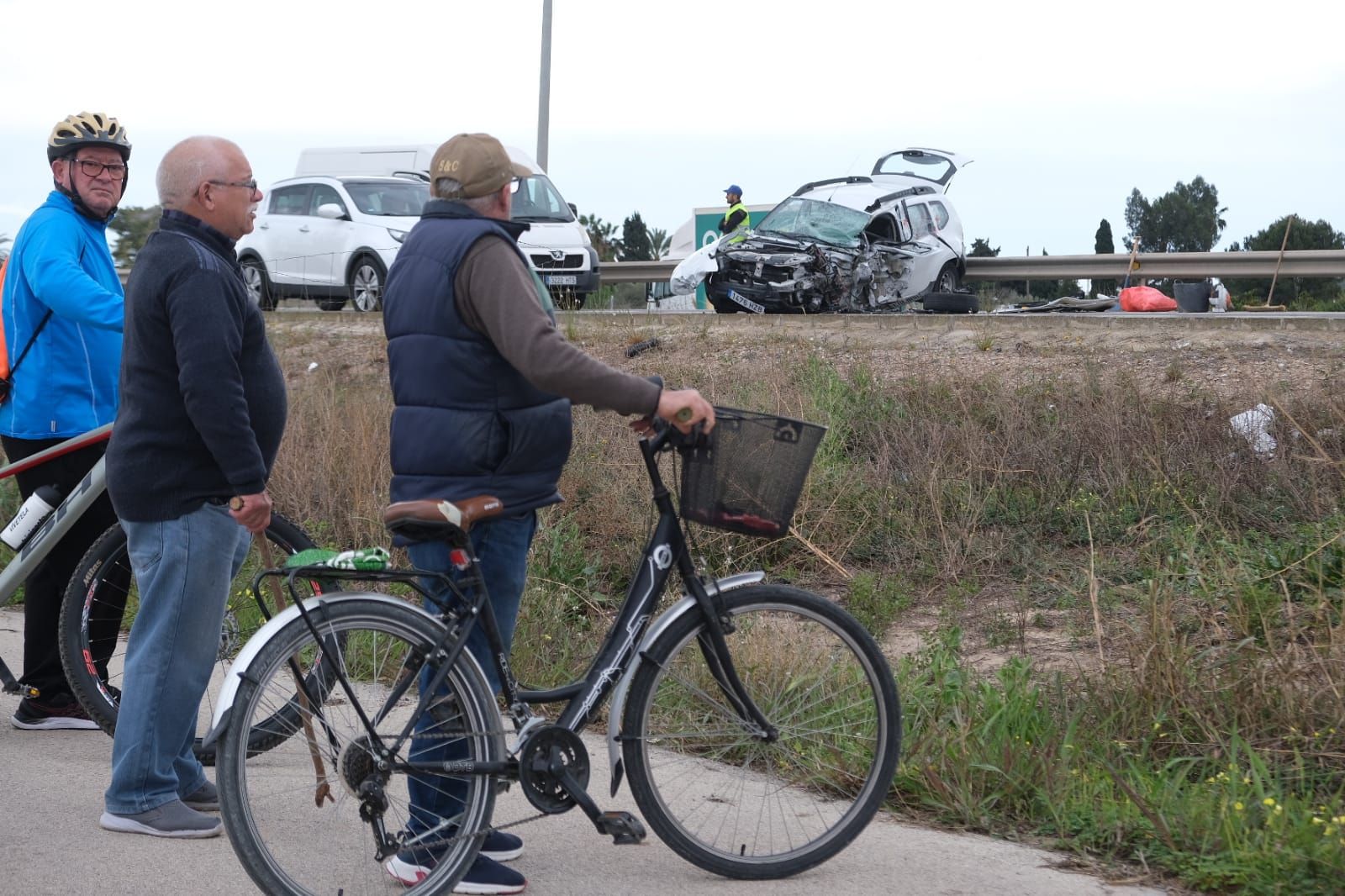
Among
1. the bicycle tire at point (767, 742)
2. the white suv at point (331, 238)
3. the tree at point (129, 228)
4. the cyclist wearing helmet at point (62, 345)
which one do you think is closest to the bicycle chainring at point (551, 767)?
the bicycle tire at point (767, 742)

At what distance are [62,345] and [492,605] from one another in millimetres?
2404

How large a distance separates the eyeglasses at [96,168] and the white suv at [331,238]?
38.2 feet

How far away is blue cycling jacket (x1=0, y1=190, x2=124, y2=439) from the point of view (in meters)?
5.10

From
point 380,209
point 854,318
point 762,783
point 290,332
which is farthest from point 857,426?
point 380,209

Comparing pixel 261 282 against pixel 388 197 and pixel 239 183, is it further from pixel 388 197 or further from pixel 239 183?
pixel 239 183

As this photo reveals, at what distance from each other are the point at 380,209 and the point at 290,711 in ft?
47.8

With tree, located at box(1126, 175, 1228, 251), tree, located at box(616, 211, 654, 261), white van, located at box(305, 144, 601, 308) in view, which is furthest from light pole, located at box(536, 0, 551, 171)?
tree, located at box(1126, 175, 1228, 251)

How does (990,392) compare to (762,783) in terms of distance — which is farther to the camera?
(990,392)

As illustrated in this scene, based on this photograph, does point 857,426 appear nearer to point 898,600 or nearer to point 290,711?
point 898,600

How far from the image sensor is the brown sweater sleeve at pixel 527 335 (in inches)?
139

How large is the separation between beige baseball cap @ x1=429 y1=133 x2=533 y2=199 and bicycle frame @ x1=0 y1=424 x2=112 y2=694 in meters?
2.11

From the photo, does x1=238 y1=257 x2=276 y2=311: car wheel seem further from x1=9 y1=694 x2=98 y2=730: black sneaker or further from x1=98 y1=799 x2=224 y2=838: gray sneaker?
x1=98 y1=799 x2=224 y2=838: gray sneaker

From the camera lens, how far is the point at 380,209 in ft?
57.8

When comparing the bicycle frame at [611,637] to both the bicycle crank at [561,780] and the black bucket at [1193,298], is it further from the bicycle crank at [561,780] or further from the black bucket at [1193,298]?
the black bucket at [1193,298]
